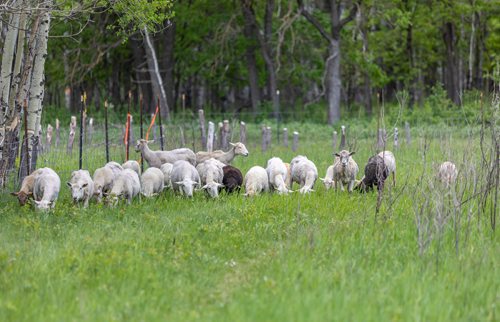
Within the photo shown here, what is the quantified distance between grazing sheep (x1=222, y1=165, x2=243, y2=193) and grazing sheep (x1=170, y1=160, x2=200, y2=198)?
735 mm

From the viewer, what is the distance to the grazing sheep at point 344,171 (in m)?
16.2

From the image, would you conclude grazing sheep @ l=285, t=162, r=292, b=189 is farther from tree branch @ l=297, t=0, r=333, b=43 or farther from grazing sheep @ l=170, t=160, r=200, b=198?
tree branch @ l=297, t=0, r=333, b=43

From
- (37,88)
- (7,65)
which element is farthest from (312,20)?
(7,65)

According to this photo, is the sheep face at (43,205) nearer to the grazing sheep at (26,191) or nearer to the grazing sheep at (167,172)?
the grazing sheep at (26,191)

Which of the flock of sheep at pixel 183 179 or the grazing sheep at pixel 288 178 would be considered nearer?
the flock of sheep at pixel 183 179

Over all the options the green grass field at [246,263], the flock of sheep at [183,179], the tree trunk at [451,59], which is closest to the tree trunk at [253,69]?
the tree trunk at [451,59]

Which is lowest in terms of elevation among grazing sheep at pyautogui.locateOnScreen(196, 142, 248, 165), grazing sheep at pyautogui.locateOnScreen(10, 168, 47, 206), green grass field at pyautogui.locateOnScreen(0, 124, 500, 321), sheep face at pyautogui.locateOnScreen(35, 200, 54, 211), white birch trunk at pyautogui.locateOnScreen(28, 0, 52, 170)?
green grass field at pyautogui.locateOnScreen(0, 124, 500, 321)

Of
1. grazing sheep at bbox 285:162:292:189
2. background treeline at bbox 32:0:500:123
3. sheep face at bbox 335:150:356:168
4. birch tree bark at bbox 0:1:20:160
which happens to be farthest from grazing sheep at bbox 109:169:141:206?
background treeline at bbox 32:0:500:123

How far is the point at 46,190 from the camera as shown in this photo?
13.6 m

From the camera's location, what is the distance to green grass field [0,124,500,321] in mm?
8281

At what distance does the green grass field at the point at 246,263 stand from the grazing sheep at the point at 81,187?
0.90 feet

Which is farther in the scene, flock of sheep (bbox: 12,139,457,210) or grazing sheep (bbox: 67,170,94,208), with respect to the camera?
flock of sheep (bbox: 12,139,457,210)

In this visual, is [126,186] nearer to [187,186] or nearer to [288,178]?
[187,186]

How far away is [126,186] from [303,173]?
150 inches
